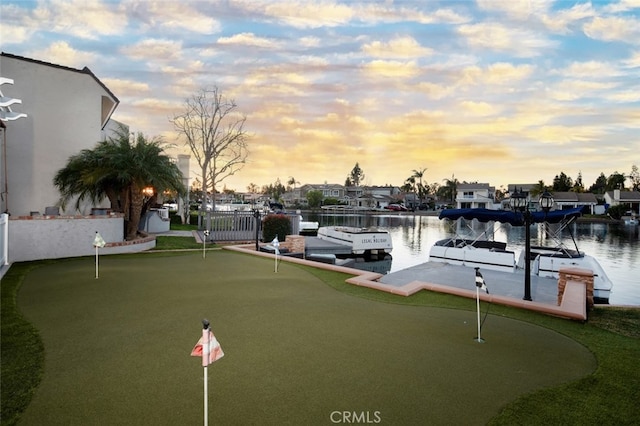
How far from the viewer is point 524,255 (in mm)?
12578

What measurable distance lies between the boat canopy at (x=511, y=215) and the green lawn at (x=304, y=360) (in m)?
6.90

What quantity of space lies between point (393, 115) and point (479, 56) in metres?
9.79

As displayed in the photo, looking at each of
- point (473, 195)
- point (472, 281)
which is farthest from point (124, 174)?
Result: point (473, 195)

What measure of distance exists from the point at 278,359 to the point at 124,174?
42.1ft

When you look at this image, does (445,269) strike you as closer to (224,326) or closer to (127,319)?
(224,326)

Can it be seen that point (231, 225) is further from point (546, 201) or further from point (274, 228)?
point (546, 201)

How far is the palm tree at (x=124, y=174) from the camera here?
46.2 feet

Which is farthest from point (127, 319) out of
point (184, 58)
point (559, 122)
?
point (559, 122)

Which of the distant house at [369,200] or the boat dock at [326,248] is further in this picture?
the distant house at [369,200]

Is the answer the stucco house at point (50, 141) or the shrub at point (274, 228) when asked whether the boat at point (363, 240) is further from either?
the stucco house at point (50, 141)

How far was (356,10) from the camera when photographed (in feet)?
42.9

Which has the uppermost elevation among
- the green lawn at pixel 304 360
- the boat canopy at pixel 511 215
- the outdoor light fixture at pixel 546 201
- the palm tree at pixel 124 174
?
the palm tree at pixel 124 174

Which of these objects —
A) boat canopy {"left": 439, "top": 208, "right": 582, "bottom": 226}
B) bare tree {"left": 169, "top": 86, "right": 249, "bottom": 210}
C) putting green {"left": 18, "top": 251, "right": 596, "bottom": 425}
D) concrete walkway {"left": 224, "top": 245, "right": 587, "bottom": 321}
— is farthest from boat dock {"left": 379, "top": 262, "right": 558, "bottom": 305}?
bare tree {"left": 169, "top": 86, "right": 249, "bottom": 210}

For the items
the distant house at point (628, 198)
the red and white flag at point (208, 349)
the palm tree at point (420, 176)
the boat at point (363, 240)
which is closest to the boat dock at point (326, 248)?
the boat at point (363, 240)
